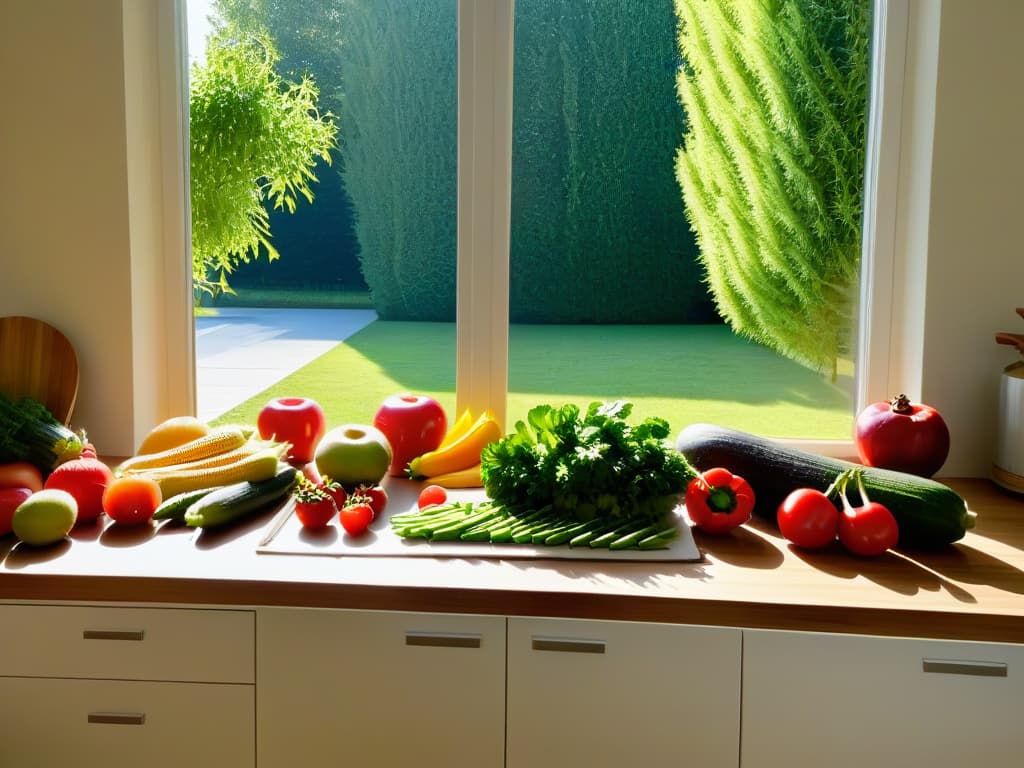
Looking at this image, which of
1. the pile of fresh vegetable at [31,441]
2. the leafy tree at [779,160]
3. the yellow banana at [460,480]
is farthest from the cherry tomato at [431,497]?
the leafy tree at [779,160]

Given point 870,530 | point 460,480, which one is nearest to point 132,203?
point 460,480

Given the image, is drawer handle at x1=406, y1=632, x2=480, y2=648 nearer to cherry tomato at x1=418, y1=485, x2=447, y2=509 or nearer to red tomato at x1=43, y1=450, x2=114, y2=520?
cherry tomato at x1=418, y1=485, x2=447, y2=509

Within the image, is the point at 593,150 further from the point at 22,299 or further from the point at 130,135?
the point at 22,299

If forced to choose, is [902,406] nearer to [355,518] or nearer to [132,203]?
[355,518]

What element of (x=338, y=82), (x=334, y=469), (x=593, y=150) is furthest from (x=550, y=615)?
(x=338, y=82)

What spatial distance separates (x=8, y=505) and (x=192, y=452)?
1.05 ft

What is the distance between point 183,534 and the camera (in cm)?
167

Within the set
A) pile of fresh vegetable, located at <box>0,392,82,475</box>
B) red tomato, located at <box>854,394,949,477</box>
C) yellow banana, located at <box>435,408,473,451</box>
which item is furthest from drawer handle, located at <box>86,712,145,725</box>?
red tomato, located at <box>854,394,949,477</box>

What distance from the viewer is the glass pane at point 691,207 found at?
205cm

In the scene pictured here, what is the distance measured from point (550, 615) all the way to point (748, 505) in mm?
430

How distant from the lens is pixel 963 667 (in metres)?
1.40

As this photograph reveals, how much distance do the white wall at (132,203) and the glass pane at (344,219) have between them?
0.53ft

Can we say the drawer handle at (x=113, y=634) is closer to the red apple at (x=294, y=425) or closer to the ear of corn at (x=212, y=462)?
the ear of corn at (x=212, y=462)

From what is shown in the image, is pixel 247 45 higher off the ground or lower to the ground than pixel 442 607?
higher
